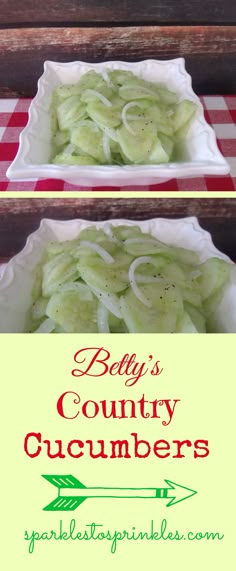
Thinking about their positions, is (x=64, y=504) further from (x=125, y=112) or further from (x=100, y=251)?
(x=125, y=112)

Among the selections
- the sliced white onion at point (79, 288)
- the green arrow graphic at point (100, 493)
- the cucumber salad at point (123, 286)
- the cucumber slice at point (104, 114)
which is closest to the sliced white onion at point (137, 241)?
the cucumber salad at point (123, 286)

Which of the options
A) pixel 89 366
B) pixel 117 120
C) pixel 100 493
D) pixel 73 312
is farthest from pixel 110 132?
pixel 100 493

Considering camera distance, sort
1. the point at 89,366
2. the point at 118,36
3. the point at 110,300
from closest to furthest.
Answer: the point at 89,366 → the point at 110,300 → the point at 118,36

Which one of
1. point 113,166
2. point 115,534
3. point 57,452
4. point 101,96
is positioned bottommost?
point 115,534

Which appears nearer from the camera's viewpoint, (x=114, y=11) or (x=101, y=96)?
(x=114, y=11)

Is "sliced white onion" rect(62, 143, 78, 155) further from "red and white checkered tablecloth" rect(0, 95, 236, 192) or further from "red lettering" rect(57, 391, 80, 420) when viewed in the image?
"red lettering" rect(57, 391, 80, 420)

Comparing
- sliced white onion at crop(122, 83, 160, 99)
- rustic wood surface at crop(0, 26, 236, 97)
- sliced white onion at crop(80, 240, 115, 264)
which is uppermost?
rustic wood surface at crop(0, 26, 236, 97)

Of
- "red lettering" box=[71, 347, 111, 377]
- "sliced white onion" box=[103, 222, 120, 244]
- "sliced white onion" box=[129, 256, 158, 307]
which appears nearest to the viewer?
"red lettering" box=[71, 347, 111, 377]

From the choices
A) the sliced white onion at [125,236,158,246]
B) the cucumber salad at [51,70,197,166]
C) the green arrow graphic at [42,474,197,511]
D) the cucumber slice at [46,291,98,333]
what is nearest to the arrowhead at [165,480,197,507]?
the green arrow graphic at [42,474,197,511]
